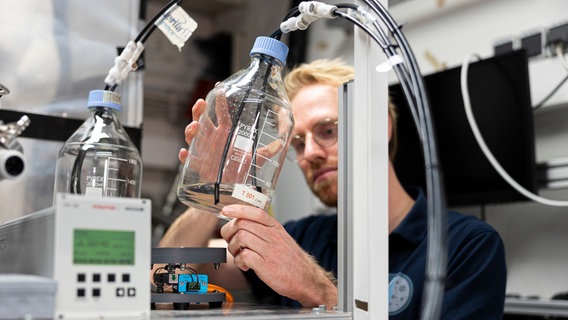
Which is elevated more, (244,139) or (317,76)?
(317,76)

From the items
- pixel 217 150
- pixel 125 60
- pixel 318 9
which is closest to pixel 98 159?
pixel 125 60

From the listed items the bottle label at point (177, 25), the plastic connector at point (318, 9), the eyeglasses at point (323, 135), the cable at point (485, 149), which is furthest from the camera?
the cable at point (485, 149)

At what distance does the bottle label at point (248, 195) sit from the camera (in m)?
0.96

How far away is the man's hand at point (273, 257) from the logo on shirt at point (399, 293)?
39 centimetres

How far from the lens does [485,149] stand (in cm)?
219

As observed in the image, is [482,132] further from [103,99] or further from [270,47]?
[103,99]

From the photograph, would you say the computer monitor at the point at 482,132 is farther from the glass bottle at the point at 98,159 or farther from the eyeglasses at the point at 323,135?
the glass bottle at the point at 98,159

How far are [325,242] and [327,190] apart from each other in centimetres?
15

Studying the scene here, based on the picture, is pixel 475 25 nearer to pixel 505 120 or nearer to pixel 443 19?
pixel 443 19

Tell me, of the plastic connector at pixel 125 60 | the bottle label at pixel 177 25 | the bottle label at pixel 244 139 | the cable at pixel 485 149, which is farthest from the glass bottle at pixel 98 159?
the cable at pixel 485 149

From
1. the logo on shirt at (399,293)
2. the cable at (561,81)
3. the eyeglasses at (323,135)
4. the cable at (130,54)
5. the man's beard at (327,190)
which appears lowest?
the logo on shirt at (399,293)

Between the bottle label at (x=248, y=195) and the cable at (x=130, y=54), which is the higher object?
the cable at (x=130, y=54)

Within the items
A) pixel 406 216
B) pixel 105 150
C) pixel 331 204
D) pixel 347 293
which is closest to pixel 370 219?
pixel 347 293

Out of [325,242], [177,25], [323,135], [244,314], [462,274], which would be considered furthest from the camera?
[325,242]
